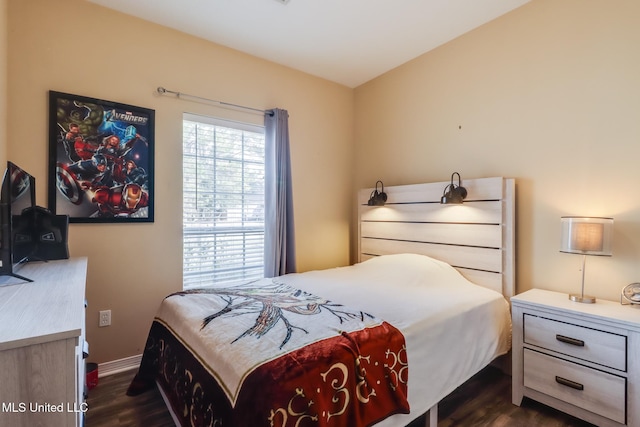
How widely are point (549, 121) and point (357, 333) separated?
212cm

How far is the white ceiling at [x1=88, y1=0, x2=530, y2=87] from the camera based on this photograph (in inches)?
93.8

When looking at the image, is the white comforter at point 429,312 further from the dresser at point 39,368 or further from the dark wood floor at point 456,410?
the dresser at point 39,368

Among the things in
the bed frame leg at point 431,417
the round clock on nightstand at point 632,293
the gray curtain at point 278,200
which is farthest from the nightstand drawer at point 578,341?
the gray curtain at point 278,200

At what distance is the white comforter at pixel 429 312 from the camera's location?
5.45 ft

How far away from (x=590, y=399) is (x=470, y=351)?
2.18 ft

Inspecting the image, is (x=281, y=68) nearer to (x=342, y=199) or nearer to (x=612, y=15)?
(x=342, y=199)

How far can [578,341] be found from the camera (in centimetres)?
182

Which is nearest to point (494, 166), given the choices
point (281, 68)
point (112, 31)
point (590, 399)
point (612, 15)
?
point (612, 15)

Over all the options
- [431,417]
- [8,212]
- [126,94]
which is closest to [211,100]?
[126,94]

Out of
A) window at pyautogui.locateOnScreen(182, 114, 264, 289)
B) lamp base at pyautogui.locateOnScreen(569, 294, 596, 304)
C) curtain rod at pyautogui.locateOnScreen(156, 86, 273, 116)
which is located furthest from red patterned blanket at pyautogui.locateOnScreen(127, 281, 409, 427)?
curtain rod at pyautogui.locateOnScreen(156, 86, 273, 116)

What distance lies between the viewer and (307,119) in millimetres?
3518

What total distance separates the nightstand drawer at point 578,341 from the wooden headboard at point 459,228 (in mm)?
406

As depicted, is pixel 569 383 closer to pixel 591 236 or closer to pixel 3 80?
pixel 591 236
